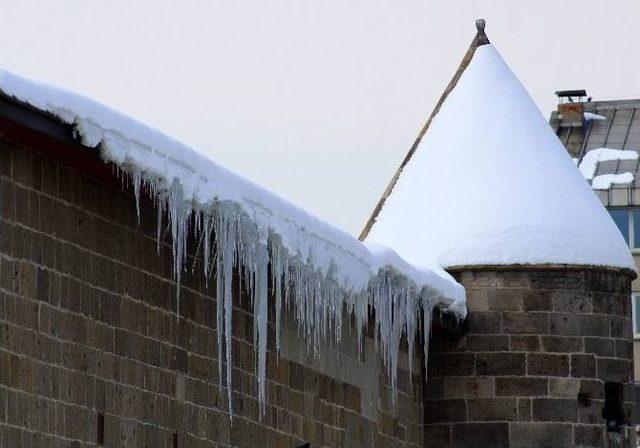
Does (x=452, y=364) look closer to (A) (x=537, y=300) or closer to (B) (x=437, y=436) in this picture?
(B) (x=437, y=436)

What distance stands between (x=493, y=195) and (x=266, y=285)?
4345 mm

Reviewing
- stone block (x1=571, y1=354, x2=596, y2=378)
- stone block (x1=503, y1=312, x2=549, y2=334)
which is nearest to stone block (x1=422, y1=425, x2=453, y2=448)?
stone block (x1=503, y1=312, x2=549, y2=334)

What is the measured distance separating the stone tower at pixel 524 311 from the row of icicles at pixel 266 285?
1.16 metres

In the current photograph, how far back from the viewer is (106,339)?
401 inches

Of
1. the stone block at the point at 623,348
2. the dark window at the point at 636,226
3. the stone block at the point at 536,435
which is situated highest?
the dark window at the point at 636,226

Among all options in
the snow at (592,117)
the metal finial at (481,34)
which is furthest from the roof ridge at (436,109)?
the snow at (592,117)

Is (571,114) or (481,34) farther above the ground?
(571,114)

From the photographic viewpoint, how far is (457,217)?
1581cm

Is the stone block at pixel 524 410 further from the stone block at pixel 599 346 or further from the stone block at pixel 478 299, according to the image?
the stone block at pixel 478 299

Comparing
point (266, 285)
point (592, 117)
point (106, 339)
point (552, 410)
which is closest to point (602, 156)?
point (592, 117)

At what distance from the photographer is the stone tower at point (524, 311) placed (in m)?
15.6

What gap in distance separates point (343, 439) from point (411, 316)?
1291 mm

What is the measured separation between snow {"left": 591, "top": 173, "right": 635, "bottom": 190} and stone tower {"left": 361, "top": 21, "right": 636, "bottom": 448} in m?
19.8

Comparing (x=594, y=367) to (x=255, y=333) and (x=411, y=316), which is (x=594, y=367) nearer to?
(x=411, y=316)
